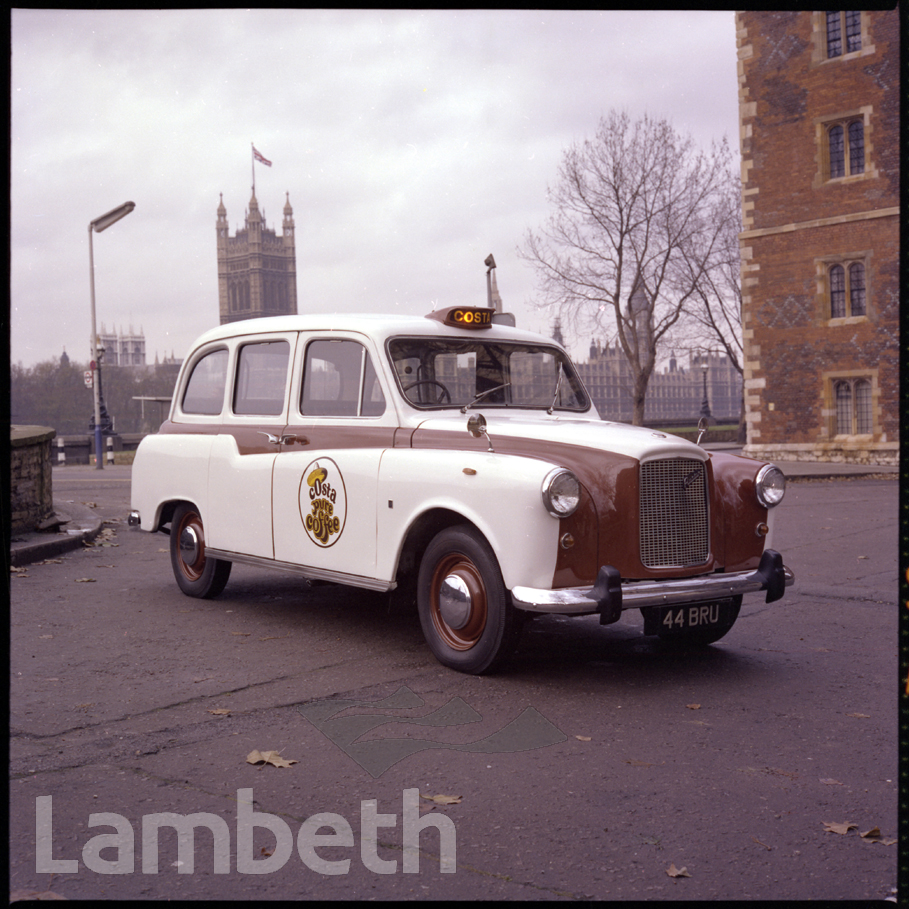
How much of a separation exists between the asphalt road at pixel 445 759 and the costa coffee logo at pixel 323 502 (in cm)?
70

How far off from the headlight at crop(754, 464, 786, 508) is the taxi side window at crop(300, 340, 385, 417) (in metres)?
2.28

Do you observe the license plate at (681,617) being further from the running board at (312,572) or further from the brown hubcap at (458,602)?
the running board at (312,572)

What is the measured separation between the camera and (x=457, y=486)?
5172 millimetres

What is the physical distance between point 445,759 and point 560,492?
147 cm

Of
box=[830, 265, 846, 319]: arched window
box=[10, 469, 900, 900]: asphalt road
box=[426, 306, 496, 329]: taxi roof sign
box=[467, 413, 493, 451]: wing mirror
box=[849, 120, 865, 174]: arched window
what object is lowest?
box=[10, 469, 900, 900]: asphalt road

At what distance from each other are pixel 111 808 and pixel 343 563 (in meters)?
2.60

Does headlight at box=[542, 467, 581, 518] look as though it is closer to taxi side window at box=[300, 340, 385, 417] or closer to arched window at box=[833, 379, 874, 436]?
taxi side window at box=[300, 340, 385, 417]

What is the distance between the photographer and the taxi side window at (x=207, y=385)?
7414mm

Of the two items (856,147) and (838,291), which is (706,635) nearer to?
(838,291)

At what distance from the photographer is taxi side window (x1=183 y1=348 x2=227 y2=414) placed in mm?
7414

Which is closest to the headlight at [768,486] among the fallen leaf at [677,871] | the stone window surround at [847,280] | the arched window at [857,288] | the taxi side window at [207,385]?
the fallen leaf at [677,871]

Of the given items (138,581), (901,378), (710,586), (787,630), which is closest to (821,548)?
(787,630)

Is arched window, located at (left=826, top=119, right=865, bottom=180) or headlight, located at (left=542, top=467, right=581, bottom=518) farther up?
arched window, located at (left=826, top=119, right=865, bottom=180)

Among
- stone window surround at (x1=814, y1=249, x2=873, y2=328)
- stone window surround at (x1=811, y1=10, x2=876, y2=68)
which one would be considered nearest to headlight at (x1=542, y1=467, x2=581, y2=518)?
stone window surround at (x1=814, y1=249, x2=873, y2=328)
